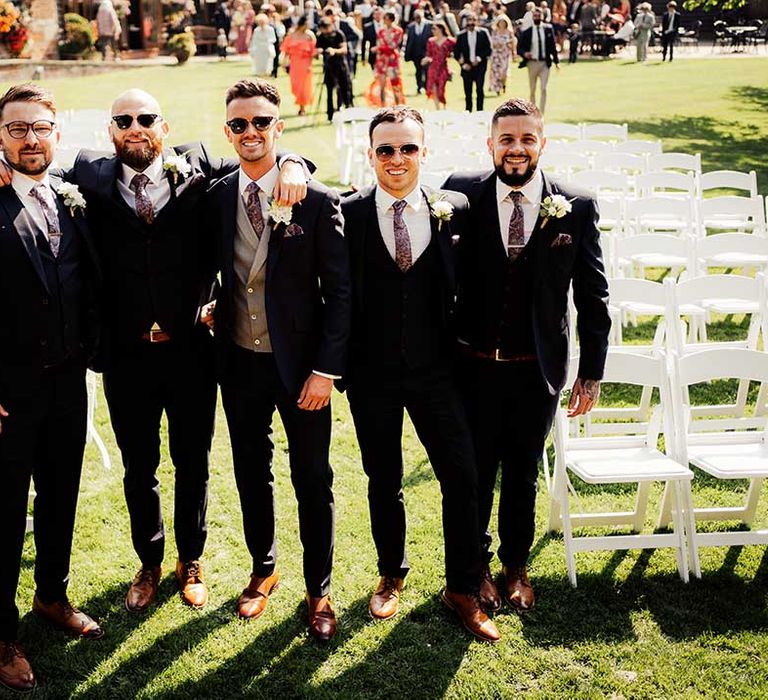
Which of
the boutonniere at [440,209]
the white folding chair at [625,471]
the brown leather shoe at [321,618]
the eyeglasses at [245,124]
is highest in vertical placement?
the eyeglasses at [245,124]

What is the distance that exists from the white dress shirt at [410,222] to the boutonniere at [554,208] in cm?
50

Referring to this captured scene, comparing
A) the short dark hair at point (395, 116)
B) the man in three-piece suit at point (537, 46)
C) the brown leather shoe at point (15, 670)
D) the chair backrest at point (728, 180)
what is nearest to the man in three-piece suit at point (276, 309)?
the short dark hair at point (395, 116)

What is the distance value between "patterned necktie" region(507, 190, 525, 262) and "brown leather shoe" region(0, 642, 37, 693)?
2708mm

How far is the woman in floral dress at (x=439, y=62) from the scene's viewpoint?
1970cm

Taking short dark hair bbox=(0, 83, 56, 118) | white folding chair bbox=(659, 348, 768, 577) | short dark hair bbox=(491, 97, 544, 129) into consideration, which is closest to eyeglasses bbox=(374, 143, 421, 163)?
short dark hair bbox=(491, 97, 544, 129)

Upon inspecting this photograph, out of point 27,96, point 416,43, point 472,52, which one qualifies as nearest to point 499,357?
point 27,96

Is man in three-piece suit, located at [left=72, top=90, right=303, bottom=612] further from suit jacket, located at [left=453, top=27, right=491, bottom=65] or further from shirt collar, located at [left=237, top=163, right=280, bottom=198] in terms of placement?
suit jacket, located at [left=453, top=27, right=491, bottom=65]

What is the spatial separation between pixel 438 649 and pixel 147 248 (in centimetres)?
216

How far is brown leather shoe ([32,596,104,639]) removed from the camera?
4.05 m

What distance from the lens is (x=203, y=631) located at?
13.4 feet

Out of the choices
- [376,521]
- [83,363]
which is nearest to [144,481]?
[83,363]

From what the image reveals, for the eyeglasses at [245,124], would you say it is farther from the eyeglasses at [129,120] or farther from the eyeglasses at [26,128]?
the eyeglasses at [26,128]

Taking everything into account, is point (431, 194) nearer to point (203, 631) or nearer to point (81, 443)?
point (81, 443)

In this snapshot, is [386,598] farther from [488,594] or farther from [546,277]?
[546,277]
